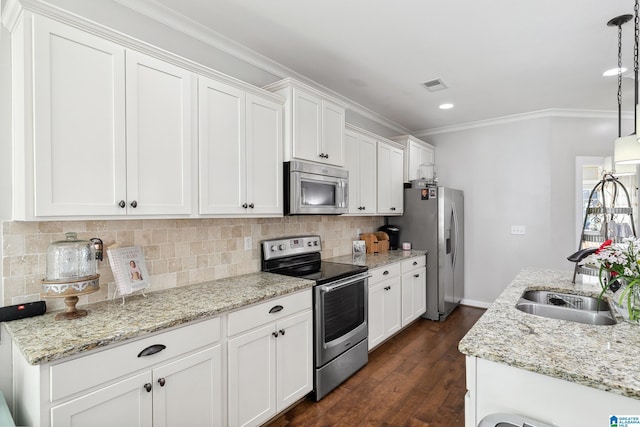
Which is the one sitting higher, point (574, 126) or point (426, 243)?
point (574, 126)

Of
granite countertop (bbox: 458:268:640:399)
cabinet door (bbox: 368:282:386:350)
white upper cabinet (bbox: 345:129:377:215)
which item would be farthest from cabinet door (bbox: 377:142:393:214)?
granite countertop (bbox: 458:268:640:399)

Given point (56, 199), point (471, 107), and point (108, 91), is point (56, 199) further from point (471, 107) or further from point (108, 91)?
point (471, 107)

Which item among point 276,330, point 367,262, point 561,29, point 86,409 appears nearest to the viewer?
point 86,409

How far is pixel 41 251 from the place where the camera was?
5.35 feet

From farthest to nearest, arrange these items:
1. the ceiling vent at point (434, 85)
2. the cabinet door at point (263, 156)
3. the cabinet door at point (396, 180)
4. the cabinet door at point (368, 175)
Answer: the cabinet door at point (396, 180), the cabinet door at point (368, 175), the ceiling vent at point (434, 85), the cabinet door at point (263, 156)

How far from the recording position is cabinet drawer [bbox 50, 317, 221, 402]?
4.03 feet

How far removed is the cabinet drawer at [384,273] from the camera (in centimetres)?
314

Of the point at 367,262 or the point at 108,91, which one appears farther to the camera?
the point at 367,262

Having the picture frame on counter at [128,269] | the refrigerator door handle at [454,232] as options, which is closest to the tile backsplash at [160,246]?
the picture frame on counter at [128,269]

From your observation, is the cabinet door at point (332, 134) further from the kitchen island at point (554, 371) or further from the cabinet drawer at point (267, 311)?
the kitchen island at point (554, 371)

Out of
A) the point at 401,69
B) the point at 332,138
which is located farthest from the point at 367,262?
the point at 401,69

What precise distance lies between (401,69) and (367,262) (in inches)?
73.5

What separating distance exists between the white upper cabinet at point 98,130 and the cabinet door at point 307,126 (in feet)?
2.88

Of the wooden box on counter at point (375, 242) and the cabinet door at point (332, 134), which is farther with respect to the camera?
the wooden box on counter at point (375, 242)
